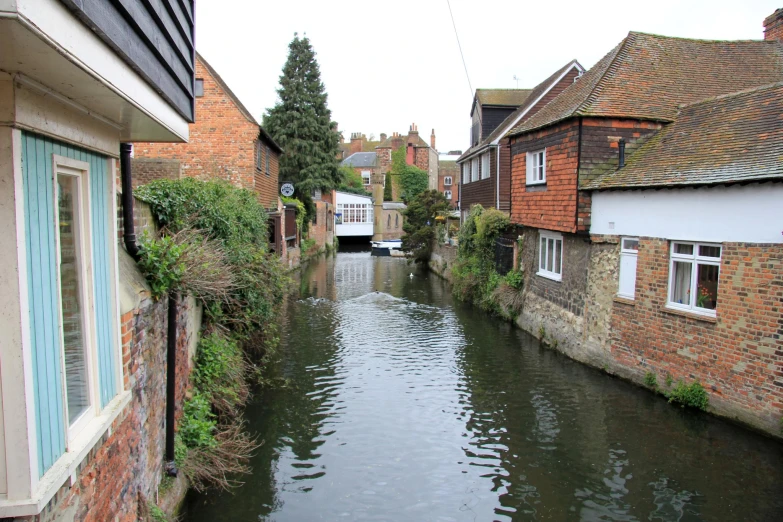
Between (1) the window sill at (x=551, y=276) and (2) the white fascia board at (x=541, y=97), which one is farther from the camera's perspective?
(2) the white fascia board at (x=541, y=97)

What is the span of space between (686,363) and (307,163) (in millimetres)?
36173

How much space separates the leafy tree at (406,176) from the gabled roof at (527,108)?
37.7 meters

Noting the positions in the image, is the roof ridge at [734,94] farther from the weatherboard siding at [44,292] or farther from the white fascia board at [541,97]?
the weatherboard siding at [44,292]

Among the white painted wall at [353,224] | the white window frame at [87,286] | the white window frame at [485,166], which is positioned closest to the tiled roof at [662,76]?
the white window frame at [485,166]

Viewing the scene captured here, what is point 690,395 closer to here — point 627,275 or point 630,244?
point 627,275

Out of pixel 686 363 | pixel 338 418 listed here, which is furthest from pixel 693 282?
pixel 338 418

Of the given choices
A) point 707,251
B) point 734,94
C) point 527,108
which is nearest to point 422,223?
point 527,108

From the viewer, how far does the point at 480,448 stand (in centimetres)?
915

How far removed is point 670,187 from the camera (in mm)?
10688

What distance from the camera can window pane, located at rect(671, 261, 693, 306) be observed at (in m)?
10.5

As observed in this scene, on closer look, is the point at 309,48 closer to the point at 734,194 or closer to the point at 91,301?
the point at 734,194

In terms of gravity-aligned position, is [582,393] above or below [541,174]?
below

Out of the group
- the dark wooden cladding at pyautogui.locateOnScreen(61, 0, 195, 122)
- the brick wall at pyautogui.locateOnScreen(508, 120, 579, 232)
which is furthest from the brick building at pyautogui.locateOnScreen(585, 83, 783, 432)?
the dark wooden cladding at pyautogui.locateOnScreen(61, 0, 195, 122)

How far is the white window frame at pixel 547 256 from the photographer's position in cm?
1506
